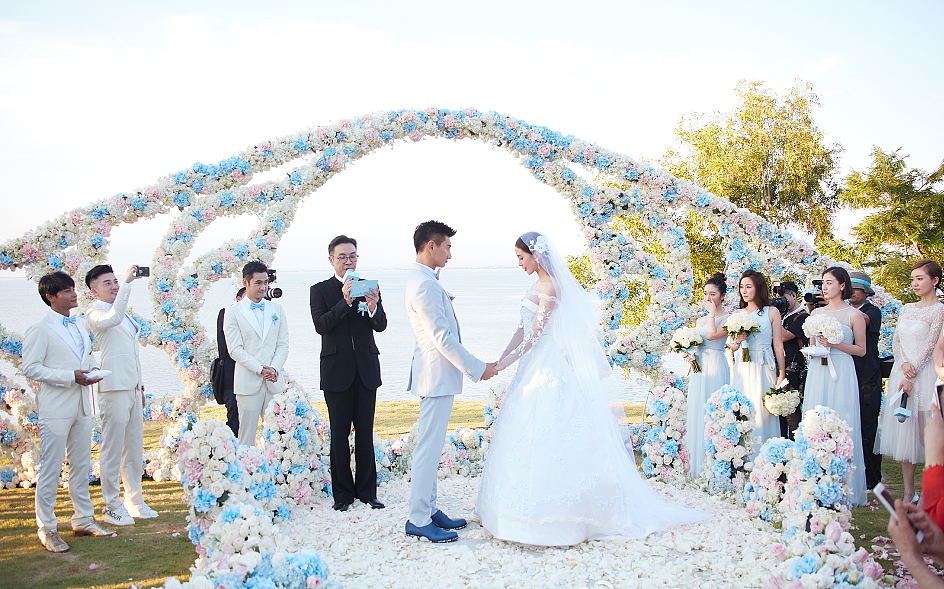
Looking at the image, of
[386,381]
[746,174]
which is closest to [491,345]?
[386,381]

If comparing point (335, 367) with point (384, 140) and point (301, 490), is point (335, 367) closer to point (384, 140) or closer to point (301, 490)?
point (301, 490)

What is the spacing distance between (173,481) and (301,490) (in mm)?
1802

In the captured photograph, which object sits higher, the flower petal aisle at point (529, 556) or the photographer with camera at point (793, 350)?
the photographer with camera at point (793, 350)

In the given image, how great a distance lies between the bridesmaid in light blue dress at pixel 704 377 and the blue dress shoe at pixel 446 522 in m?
2.42

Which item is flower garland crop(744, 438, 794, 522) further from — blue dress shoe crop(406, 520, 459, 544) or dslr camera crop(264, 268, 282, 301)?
dslr camera crop(264, 268, 282, 301)

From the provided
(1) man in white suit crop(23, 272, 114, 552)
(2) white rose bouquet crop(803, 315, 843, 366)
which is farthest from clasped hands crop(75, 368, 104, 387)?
(2) white rose bouquet crop(803, 315, 843, 366)

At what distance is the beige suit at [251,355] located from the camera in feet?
17.6

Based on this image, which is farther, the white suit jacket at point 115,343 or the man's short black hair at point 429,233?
the white suit jacket at point 115,343

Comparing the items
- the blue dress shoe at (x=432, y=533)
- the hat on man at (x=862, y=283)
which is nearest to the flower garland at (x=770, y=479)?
the blue dress shoe at (x=432, y=533)

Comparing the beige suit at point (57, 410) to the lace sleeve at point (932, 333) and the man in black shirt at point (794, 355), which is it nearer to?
the man in black shirt at point (794, 355)

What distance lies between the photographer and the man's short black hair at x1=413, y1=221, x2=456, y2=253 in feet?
14.3

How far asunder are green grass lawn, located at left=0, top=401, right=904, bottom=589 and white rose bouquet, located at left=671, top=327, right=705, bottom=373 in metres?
1.72

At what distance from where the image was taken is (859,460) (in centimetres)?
506

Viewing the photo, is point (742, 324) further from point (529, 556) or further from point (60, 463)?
point (60, 463)
